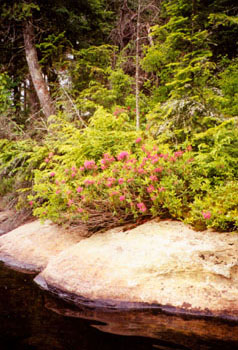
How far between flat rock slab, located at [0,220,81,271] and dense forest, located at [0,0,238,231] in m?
Result: 0.41

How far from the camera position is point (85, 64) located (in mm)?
10992

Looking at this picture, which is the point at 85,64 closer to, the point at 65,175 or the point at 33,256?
the point at 65,175

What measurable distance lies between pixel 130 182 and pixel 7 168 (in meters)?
5.52

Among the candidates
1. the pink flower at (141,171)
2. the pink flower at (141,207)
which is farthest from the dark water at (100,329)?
the pink flower at (141,171)

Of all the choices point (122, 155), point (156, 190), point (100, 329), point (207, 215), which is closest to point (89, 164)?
point (122, 155)

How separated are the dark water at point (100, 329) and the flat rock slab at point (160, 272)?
23 centimetres

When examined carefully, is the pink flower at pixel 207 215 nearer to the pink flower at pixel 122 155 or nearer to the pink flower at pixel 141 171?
the pink flower at pixel 141 171

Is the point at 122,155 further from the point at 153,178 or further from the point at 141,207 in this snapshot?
the point at 141,207

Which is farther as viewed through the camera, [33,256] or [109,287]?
[33,256]

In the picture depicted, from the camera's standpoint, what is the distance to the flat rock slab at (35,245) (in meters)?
5.48

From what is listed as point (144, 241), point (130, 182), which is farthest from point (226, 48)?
point (144, 241)

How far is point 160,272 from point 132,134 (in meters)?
3.40

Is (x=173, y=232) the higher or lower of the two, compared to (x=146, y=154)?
lower

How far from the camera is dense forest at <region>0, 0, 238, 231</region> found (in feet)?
15.6
